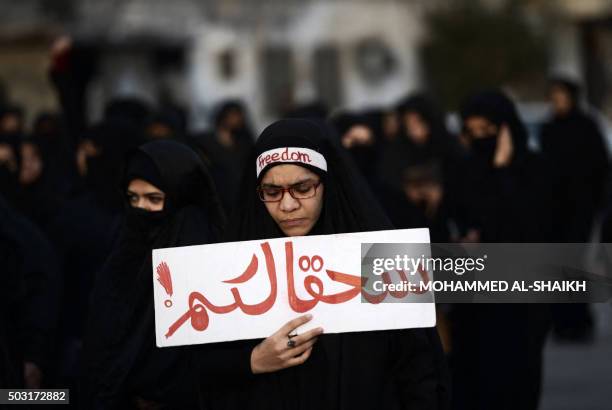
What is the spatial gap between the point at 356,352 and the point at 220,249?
1.52 feet

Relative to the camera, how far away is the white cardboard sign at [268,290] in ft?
12.0

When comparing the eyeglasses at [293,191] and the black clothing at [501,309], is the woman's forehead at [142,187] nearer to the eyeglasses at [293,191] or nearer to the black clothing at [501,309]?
the eyeglasses at [293,191]

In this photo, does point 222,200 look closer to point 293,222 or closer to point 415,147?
point 293,222

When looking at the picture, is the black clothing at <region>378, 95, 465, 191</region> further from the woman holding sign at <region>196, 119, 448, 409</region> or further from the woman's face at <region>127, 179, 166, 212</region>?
the woman holding sign at <region>196, 119, 448, 409</region>

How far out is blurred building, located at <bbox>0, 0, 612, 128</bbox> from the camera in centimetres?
2356

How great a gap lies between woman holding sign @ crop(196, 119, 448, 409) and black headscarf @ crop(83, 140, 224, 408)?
0.66 meters

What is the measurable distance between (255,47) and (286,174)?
882 inches

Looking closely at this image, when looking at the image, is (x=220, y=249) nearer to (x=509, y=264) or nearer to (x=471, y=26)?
(x=509, y=264)

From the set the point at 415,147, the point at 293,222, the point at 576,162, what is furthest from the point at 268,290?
the point at 576,162

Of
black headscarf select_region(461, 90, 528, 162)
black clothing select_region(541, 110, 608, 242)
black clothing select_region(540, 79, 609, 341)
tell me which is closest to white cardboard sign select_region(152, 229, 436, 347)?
black headscarf select_region(461, 90, 528, 162)

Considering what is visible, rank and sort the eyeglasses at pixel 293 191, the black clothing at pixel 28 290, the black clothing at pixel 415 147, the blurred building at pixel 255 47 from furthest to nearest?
the blurred building at pixel 255 47 < the black clothing at pixel 415 147 < the black clothing at pixel 28 290 < the eyeglasses at pixel 293 191

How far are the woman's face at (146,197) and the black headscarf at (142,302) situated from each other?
3cm

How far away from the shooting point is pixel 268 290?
12.2ft

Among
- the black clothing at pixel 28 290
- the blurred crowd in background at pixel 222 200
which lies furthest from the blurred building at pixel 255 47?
the black clothing at pixel 28 290
